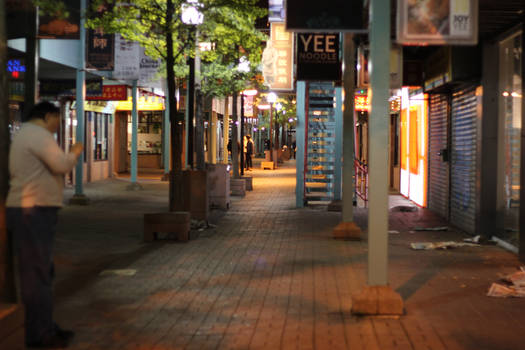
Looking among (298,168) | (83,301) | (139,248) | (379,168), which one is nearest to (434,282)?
(379,168)

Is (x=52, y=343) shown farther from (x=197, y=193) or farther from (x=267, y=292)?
(x=197, y=193)

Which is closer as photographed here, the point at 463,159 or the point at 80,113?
the point at 463,159

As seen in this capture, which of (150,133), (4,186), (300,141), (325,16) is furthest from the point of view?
(150,133)

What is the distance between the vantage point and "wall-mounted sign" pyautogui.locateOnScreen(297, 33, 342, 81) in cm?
1814

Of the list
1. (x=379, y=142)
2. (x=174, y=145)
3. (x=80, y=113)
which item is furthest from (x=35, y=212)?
(x=80, y=113)

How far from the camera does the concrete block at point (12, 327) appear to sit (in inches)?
236

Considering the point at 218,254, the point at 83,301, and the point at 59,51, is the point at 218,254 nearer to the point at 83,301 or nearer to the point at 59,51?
the point at 83,301

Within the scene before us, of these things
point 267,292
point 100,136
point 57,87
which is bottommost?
point 267,292

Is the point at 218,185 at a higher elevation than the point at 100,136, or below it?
below

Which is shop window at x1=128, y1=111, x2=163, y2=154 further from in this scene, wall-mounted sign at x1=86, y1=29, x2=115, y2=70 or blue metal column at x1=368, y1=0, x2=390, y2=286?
blue metal column at x1=368, y1=0, x2=390, y2=286

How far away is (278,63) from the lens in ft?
67.1

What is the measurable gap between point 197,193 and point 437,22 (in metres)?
8.88

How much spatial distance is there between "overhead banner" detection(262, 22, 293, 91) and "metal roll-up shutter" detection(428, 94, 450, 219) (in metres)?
3.95

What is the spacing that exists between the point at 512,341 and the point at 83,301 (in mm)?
4328
